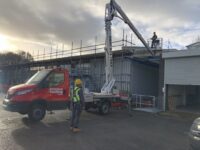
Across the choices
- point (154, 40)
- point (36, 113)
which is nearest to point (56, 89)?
point (36, 113)

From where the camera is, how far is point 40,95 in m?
11.1

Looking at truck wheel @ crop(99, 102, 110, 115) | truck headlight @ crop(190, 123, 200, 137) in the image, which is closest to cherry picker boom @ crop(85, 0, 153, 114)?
truck wheel @ crop(99, 102, 110, 115)

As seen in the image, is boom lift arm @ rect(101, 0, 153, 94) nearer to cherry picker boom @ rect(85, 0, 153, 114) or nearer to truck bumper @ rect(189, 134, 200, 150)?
cherry picker boom @ rect(85, 0, 153, 114)

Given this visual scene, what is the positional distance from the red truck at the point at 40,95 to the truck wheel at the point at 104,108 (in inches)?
101

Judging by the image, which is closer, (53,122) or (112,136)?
(112,136)

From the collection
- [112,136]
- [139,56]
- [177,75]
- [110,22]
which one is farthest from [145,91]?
[112,136]

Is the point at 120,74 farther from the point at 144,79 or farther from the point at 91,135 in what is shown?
the point at 91,135

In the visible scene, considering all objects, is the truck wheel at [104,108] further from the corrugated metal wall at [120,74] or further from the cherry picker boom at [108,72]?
the corrugated metal wall at [120,74]

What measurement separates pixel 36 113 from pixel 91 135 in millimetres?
3264

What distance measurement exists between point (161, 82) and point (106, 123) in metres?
7.84

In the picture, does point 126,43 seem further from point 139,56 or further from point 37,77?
point 37,77

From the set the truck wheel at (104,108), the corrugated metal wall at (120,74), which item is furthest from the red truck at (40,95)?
the corrugated metal wall at (120,74)

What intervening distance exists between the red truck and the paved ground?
63cm

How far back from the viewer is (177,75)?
16422mm
